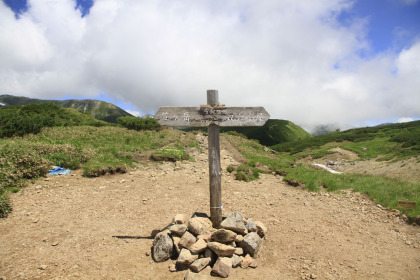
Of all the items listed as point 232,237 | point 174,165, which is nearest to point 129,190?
point 174,165

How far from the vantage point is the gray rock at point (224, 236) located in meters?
5.30

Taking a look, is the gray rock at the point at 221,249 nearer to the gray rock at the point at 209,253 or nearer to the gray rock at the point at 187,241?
the gray rock at the point at 209,253

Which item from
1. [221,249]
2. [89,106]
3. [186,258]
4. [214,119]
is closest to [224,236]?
[221,249]

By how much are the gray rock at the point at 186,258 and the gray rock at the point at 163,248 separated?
1.21ft

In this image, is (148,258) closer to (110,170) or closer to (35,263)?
(35,263)

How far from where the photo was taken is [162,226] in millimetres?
6945

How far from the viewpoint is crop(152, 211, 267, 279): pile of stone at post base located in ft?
16.0

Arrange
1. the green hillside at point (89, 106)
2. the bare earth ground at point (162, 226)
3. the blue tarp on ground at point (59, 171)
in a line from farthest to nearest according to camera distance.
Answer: the green hillside at point (89, 106)
the blue tarp on ground at point (59, 171)
the bare earth ground at point (162, 226)

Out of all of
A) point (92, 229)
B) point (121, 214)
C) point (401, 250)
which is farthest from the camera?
point (121, 214)

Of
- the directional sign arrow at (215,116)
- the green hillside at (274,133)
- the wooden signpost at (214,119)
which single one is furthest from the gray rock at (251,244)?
the green hillside at (274,133)

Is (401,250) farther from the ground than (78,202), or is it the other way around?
(78,202)

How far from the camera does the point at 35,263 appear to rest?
506 cm

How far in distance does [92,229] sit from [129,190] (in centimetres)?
302

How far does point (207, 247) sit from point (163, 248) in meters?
0.95
